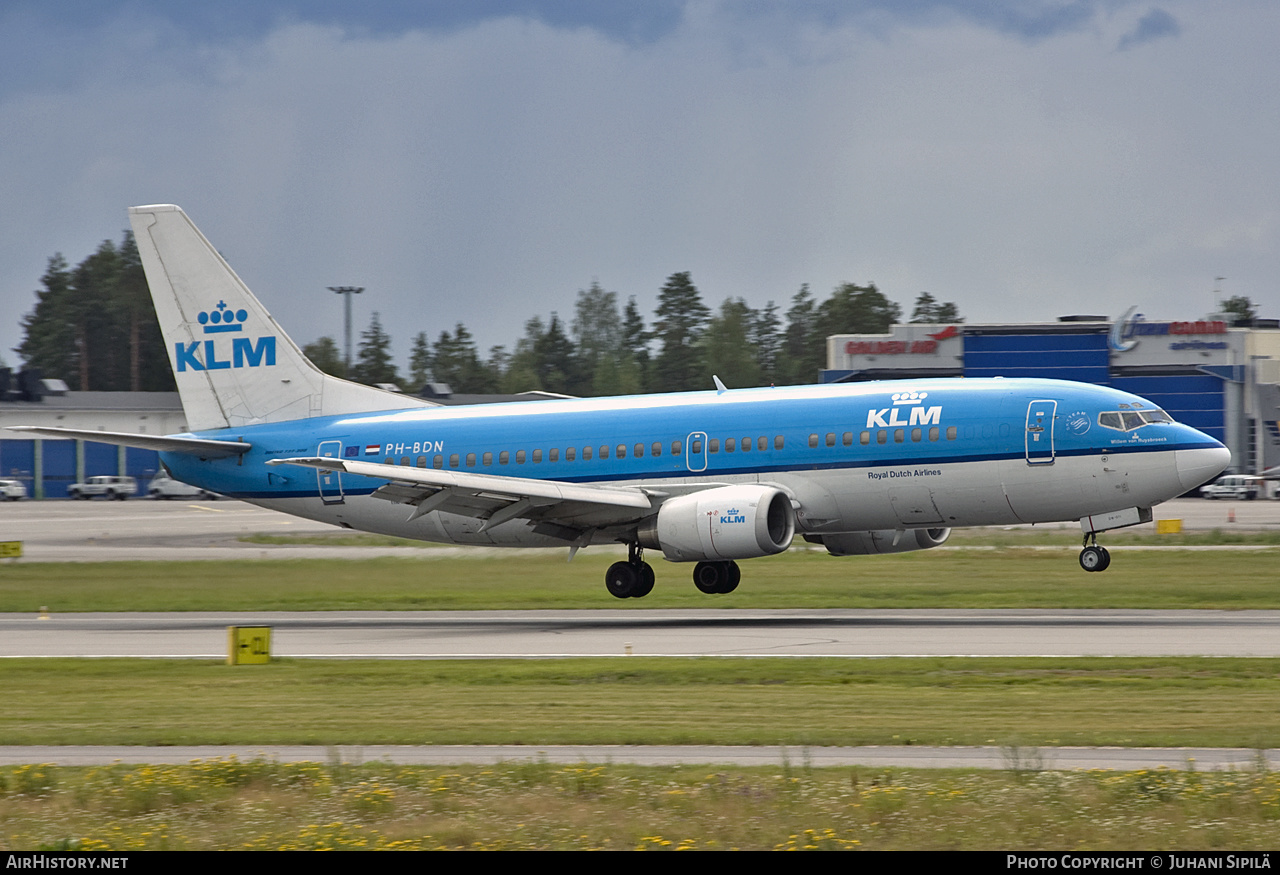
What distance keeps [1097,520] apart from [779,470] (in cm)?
676

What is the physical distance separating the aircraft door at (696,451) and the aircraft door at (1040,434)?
7166mm

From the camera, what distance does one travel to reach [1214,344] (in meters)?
109

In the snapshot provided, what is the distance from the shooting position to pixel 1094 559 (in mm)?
30500

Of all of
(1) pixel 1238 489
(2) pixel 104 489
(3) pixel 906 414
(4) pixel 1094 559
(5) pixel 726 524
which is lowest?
(2) pixel 104 489

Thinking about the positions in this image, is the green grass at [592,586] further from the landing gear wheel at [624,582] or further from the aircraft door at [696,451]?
the aircraft door at [696,451]

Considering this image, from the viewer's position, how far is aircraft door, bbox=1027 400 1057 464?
31.1m

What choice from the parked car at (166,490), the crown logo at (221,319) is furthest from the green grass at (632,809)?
the parked car at (166,490)

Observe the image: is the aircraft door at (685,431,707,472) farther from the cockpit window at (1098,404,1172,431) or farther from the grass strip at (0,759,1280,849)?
the grass strip at (0,759,1280,849)

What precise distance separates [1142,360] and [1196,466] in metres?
83.1

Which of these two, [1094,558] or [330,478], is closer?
[1094,558]

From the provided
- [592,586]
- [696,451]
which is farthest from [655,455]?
[592,586]

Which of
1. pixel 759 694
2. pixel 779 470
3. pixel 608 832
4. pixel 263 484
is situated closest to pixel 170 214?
pixel 263 484

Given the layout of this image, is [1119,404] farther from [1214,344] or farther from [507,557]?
[1214,344]

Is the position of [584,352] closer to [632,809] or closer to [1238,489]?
[1238,489]
